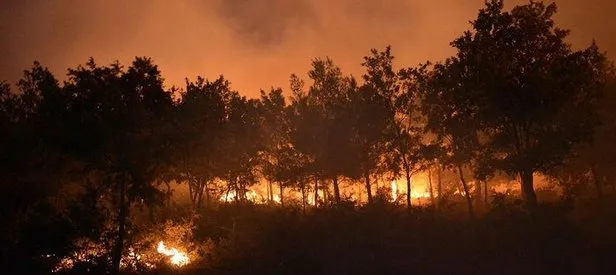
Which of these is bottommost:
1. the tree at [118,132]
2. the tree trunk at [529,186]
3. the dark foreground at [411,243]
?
the dark foreground at [411,243]

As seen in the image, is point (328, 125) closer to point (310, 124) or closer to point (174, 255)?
point (310, 124)

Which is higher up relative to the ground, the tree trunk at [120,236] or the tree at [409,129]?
the tree at [409,129]

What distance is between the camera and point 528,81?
86.7 ft

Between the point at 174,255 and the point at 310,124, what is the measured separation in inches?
665

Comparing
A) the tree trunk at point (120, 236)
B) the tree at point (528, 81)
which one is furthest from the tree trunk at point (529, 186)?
the tree trunk at point (120, 236)

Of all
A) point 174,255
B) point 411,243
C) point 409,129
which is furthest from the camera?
point 409,129

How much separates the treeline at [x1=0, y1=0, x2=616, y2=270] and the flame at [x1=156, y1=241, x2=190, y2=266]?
263 centimetres

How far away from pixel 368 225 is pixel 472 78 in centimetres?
1211

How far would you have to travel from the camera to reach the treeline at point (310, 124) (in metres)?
22.3

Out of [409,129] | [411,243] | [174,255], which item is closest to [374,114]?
[409,129]

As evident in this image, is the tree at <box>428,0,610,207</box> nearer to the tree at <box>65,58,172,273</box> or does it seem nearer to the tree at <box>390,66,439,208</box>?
the tree at <box>390,66,439,208</box>

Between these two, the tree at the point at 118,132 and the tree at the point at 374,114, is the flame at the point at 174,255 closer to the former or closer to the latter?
the tree at the point at 118,132

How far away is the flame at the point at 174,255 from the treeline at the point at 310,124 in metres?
2.63

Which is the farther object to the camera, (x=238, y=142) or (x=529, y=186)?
(x=238, y=142)
